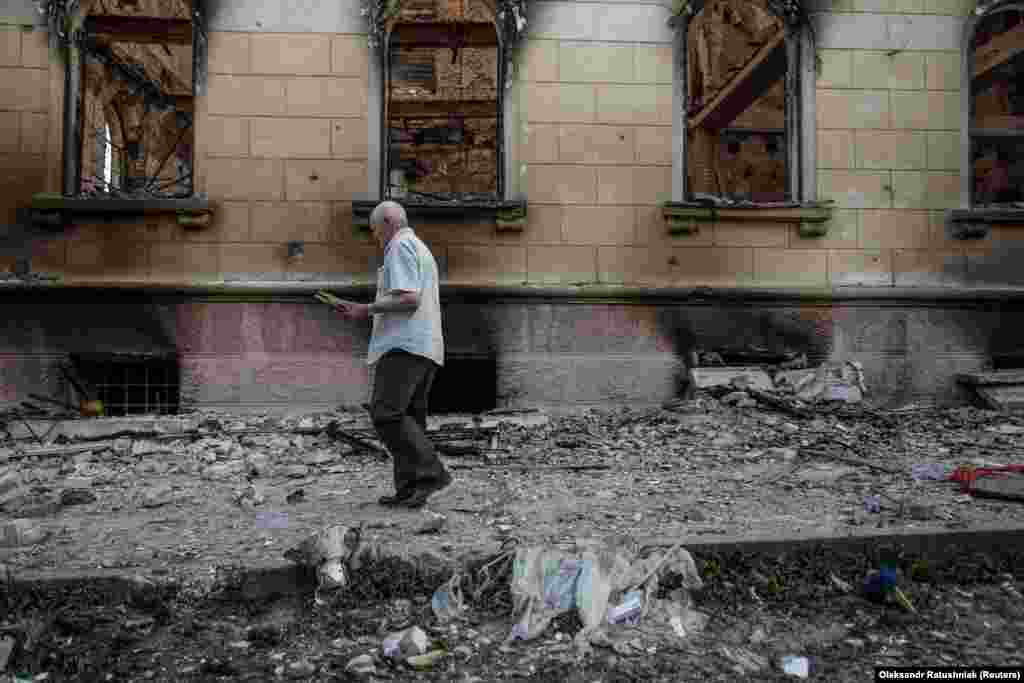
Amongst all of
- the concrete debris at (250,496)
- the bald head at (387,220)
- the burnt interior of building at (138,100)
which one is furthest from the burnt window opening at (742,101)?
the burnt interior of building at (138,100)

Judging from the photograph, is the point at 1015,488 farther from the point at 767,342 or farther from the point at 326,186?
the point at 326,186

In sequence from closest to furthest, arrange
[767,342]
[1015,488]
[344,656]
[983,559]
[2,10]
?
[344,656] → [983,559] → [1015,488] → [2,10] → [767,342]

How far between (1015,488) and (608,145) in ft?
15.9

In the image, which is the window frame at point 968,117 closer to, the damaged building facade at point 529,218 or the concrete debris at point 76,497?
the damaged building facade at point 529,218

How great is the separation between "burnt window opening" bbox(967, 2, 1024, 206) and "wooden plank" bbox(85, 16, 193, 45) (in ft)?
28.0

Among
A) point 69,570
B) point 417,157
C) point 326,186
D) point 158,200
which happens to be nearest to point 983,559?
point 69,570

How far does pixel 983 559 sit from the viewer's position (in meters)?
3.29

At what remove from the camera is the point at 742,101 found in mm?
11008

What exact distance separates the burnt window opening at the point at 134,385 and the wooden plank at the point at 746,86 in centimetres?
641

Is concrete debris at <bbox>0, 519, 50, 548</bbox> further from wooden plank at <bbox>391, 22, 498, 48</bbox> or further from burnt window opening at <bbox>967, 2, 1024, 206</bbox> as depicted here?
burnt window opening at <bbox>967, 2, 1024, 206</bbox>

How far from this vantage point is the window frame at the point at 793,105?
7641 millimetres

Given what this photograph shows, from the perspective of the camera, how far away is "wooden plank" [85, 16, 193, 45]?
7512mm

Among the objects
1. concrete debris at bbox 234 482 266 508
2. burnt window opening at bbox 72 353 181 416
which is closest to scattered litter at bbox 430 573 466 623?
concrete debris at bbox 234 482 266 508

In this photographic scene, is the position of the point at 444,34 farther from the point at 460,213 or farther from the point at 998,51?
the point at 998,51
